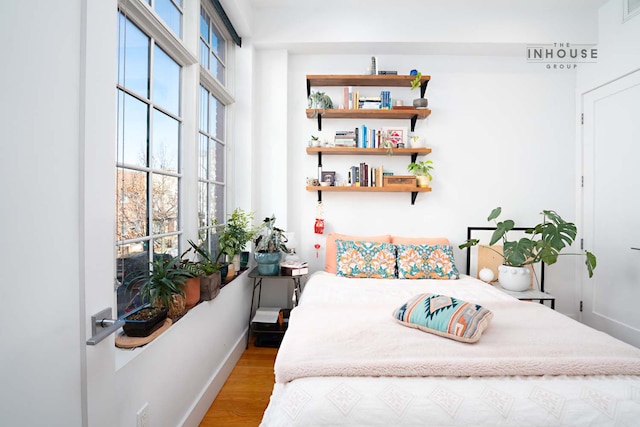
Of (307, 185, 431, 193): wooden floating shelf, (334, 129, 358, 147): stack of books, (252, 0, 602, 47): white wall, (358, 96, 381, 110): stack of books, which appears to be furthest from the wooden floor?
(252, 0, 602, 47): white wall

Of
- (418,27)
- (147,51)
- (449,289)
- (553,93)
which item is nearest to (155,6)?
(147,51)

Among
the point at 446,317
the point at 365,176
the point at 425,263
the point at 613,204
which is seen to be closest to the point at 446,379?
the point at 446,317

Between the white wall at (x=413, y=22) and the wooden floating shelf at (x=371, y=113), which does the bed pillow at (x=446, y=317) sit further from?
the white wall at (x=413, y=22)

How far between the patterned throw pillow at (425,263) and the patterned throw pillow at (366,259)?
0.29ft

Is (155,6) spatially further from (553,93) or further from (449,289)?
(553,93)

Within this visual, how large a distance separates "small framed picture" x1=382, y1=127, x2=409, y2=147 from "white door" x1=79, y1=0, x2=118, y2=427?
234 cm

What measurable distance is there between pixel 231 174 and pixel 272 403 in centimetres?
208

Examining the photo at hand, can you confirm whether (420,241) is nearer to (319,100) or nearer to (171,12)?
(319,100)

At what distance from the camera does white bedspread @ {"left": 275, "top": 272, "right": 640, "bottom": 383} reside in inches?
43.3

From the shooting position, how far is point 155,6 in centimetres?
154

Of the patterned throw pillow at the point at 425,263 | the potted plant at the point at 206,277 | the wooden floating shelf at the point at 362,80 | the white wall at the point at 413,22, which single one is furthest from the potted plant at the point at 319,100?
the potted plant at the point at 206,277

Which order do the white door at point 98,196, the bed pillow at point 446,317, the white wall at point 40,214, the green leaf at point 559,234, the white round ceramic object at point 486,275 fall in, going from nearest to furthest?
1. the white wall at point 40,214
2. the white door at point 98,196
3. the bed pillow at point 446,317
4. the green leaf at point 559,234
5. the white round ceramic object at point 486,275

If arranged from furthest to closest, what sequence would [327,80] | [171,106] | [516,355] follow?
[327,80], [171,106], [516,355]

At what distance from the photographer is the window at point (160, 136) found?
1309 mm
